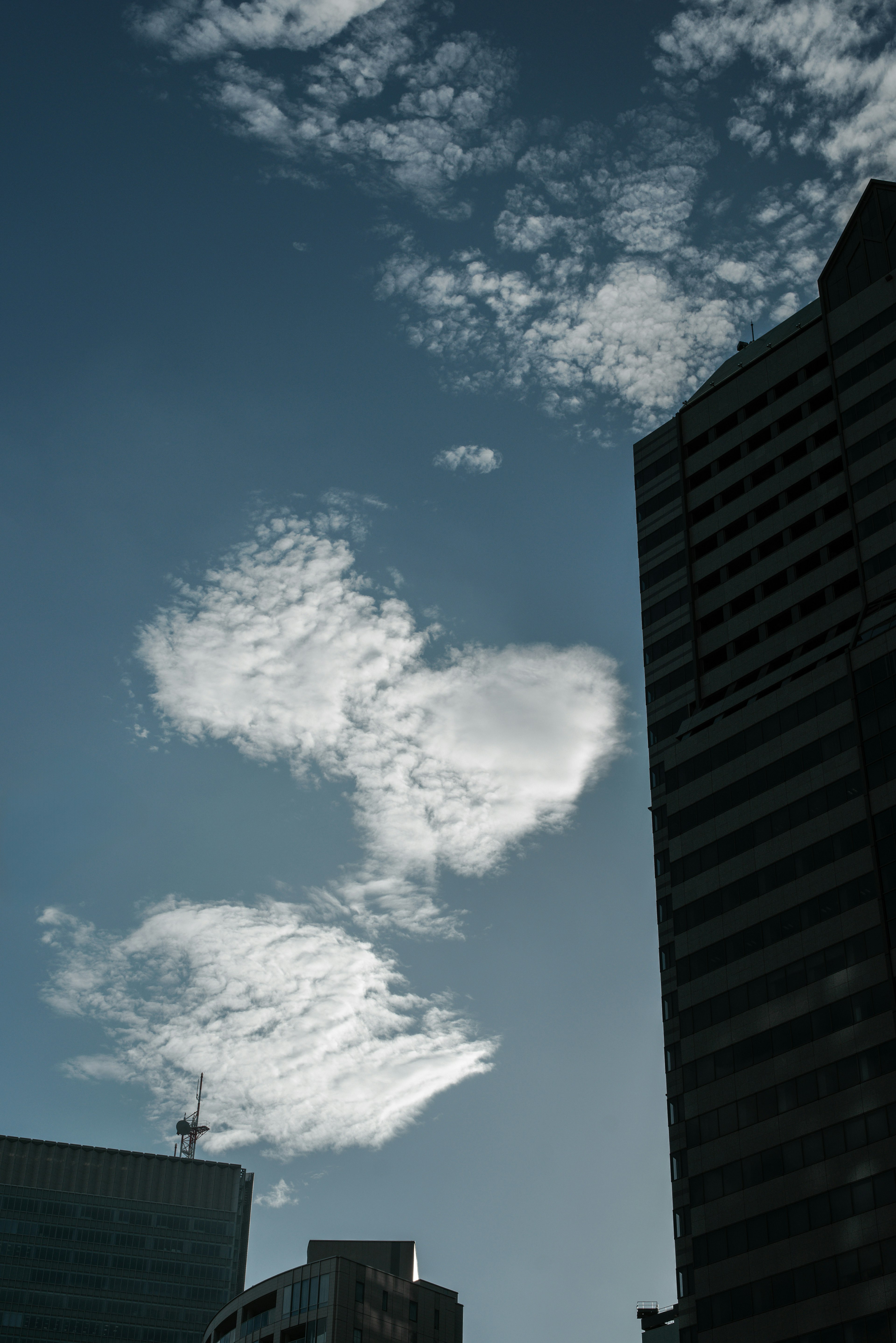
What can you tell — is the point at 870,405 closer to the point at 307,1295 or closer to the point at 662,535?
the point at 662,535

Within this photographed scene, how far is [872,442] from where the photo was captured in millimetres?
105312

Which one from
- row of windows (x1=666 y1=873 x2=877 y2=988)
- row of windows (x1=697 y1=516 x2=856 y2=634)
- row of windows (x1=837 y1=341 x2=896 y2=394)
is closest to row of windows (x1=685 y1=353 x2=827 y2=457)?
row of windows (x1=837 y1=341 x2=896 y2=394)

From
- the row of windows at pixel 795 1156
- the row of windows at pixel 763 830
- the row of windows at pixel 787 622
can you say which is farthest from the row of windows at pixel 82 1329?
the row of windows at pixel 787 622

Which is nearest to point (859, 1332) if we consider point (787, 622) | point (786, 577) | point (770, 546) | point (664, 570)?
point (787, 622)

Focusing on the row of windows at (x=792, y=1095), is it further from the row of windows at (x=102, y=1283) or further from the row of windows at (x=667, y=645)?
the row of windows at (x=102, y=1283)

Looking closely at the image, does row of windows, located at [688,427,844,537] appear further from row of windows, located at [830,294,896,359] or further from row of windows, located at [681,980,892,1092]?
row of windows, located at [681,980,892,1092]

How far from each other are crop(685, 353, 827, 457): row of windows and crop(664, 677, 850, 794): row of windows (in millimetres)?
30501

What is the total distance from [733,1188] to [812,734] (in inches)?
1217

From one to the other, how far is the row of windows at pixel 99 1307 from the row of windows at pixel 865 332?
161 m

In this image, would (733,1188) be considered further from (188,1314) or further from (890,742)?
(188,1314)

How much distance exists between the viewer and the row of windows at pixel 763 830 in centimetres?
9375

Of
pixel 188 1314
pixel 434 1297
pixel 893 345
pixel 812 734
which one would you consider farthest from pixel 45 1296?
pixel 893 345

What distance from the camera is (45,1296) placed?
640 ft

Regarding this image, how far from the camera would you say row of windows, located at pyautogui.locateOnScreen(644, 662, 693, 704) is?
371 feet
